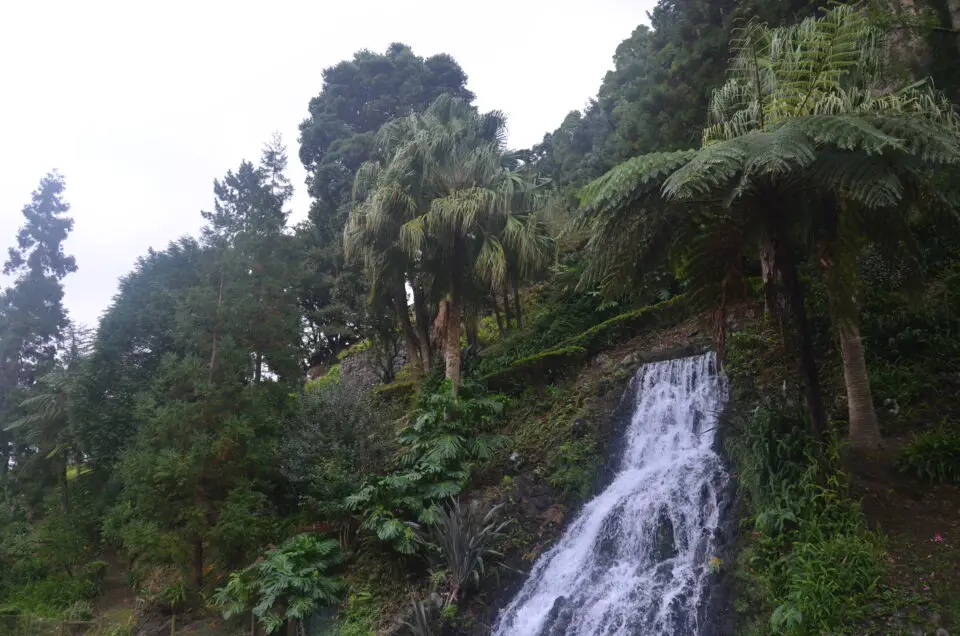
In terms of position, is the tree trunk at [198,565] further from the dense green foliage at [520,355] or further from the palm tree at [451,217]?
the palm tree at [451,217]

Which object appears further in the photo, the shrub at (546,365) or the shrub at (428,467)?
the shrub at (546,365)

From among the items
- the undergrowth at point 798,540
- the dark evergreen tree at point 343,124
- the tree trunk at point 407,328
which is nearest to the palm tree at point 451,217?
the tree trunk at point 407,328

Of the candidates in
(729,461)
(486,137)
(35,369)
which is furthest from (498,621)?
(35,369)

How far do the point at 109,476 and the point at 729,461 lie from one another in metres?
14.7

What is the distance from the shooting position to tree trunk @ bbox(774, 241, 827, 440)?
23.6ft

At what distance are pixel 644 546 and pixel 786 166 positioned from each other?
5.56 metres

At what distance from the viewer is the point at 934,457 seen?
6746 millimetres

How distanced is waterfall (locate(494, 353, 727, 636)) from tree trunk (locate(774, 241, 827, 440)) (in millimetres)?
1926

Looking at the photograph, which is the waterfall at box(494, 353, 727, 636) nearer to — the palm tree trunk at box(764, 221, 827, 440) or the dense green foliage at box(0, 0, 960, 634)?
the dense green foliage at box(0, 0, 960, 634)

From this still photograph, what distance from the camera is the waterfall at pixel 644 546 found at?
7438mm

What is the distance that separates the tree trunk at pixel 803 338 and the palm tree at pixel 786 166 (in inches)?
0.5

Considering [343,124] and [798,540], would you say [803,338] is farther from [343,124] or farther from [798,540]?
[343,124]

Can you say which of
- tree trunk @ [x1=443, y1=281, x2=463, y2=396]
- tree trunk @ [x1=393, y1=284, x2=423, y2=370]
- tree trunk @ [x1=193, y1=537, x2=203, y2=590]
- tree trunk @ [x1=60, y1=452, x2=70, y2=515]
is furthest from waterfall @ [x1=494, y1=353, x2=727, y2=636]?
tree trunk @ [x1=60, y1=452, x2=70, y2=515]

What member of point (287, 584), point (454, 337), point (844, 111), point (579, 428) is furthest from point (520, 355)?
point (844, 111)
